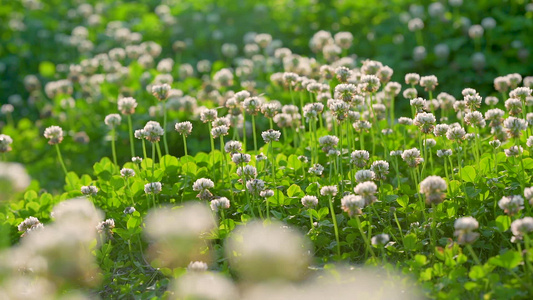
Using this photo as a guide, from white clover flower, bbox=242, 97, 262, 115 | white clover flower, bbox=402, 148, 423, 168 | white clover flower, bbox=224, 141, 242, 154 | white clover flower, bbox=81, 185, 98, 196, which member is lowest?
white clover flower, bbox=81, 185, 98, 196

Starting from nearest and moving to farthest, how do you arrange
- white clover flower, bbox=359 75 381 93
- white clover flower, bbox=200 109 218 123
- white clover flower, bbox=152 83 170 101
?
1. white clover flower, bbox=359 75 381 93
2. white clover flower, bbox=200 109 218 123
3. white clover flower, bbox=152 83 170 101

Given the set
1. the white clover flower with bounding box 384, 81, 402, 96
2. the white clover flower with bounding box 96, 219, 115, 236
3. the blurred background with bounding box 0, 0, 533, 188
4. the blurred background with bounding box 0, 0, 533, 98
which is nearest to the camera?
the white clover flower with bounding box 96, 219, 115, 236

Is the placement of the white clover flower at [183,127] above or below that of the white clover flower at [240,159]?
above

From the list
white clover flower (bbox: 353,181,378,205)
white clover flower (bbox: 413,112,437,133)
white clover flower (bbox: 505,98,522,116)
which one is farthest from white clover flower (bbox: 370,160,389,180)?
white clover flower (bbox: 505,98,522,116)

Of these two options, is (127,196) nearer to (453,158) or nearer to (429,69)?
(453,158)

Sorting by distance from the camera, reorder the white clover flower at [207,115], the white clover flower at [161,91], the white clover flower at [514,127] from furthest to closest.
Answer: the white clover flower at [161,91] < the white clover flower at [207,115] < the white clover flower at [514,127]

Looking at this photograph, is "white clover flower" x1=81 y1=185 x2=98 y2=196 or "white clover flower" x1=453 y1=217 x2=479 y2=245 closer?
"white clover flower" x1=453 y1=217 x2=479 y2=245

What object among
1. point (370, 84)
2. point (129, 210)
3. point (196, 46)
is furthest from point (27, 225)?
point (196, 46)

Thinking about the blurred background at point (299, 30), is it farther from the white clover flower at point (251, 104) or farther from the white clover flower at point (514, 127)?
the white clover flower at point (514, 127)

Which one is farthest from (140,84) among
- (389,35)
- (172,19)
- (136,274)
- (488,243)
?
(488,243)

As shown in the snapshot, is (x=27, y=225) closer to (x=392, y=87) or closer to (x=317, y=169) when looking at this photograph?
(x=317, y=169)

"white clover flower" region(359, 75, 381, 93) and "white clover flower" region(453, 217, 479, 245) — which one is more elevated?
"white clover flower" region(359, 75, 381, 93)

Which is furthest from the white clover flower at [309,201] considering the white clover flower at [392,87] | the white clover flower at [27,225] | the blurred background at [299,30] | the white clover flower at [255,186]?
the blurred background at [299,30]

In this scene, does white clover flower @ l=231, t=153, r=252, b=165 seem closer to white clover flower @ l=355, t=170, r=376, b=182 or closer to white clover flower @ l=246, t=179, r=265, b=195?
white clover flower @ l=246, t=179, r=265, b=195
